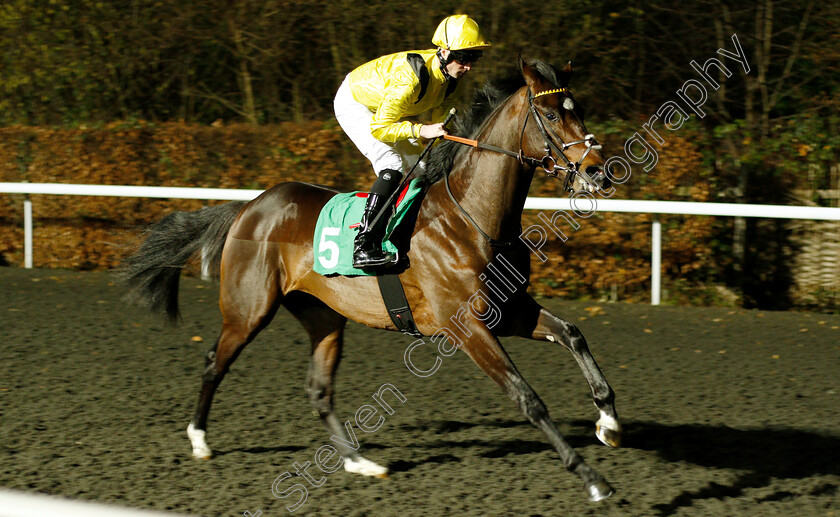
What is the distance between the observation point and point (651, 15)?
358 inches

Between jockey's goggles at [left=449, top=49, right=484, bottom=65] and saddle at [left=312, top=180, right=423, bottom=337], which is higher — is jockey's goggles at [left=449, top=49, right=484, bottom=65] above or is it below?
above

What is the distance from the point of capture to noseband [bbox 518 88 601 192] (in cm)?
340

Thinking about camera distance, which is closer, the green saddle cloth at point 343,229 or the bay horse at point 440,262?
the bay horse at point 440,262

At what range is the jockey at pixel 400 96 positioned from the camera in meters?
3.80

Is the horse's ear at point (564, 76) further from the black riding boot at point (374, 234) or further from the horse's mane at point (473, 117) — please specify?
the black riding boot at point (374, 234)

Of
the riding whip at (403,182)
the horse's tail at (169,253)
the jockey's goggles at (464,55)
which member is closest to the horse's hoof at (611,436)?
the riding whip at (403,182)

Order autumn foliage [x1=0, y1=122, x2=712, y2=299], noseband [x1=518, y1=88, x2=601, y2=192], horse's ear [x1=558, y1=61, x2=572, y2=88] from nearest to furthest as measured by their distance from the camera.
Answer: noseband [x1=518, y1=88, x2=601, y2=192], horse's ear [x1=558, y1=61, x2=572, y2=88], autumn foliage [x1=0, y1=122, x2=712, y2=299]

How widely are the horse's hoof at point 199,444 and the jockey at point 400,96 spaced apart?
3.57 feet

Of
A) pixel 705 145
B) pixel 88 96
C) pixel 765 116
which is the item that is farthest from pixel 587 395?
pixel 88 96

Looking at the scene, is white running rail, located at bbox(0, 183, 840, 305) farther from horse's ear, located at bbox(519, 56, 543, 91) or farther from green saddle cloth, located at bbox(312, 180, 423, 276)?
horse's ear, located at bbox(519, 56, 543, 91)

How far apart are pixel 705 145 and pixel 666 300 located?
1372mm

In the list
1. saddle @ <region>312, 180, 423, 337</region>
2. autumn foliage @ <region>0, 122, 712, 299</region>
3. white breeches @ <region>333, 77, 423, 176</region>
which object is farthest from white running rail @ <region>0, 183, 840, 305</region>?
saddle @ <region>312, 180, 423, 337</region>

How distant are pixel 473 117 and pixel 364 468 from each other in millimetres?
1628

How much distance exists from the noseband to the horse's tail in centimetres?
177
